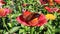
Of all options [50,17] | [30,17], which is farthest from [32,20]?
[50,17]

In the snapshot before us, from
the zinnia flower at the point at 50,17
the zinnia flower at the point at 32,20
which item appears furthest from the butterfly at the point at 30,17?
the zinnia flower at the point at 50,17

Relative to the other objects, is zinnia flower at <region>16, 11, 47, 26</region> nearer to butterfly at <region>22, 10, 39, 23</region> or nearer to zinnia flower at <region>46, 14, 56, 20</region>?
butterfly at <region>22, 10, 39, 23</region>

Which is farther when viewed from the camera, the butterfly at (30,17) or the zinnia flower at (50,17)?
the zinnia flower at (50,17)

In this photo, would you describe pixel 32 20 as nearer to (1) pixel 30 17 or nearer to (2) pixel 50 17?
(1) pixel 30 17

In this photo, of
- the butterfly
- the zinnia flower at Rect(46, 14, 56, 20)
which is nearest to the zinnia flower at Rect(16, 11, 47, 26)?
the butterfly

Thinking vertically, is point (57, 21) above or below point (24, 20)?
below

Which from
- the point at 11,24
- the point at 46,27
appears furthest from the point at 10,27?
the point at 46,27

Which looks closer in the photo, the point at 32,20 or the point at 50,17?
the point at 32,20

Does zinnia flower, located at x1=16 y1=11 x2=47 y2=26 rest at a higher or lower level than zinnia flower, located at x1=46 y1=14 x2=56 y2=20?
higher

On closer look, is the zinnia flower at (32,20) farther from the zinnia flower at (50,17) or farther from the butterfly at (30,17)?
the zinnia flower at (50,17)

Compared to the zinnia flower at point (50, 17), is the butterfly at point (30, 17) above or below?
above

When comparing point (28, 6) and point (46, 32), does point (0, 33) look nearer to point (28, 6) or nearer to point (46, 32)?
point (46, 32)
